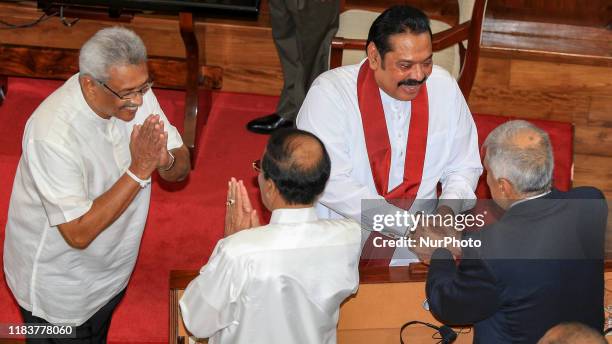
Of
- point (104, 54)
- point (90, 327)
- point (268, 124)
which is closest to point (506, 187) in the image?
point (104, 54)

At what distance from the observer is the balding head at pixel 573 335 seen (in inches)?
93.7

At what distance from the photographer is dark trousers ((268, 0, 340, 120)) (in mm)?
4766

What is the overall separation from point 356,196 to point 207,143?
176 centimetres

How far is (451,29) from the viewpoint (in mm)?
4500

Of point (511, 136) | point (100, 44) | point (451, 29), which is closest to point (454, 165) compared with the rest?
point (511, 136)

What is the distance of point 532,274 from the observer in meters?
2.76

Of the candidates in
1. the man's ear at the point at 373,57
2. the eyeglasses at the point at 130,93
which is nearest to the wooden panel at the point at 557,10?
the man's ear at the point at 373,57

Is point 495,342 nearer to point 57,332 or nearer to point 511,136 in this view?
point 511,136

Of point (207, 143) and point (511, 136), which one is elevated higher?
point (511, 136)

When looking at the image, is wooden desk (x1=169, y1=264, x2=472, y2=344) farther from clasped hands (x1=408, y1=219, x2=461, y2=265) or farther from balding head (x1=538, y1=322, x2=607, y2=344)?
balding head (x1=538, y1=322, x2=607, y2=344)

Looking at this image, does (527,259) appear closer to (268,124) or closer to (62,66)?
(268,124)

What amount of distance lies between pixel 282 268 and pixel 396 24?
43.8 inches

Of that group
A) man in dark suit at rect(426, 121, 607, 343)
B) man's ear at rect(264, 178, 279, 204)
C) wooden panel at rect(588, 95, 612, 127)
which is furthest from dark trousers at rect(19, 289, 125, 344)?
wooden panel at rect(588, 95, 612, 127)

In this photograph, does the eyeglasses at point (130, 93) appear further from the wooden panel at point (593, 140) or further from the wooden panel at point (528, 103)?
the wooden panel at point (593, 140)
